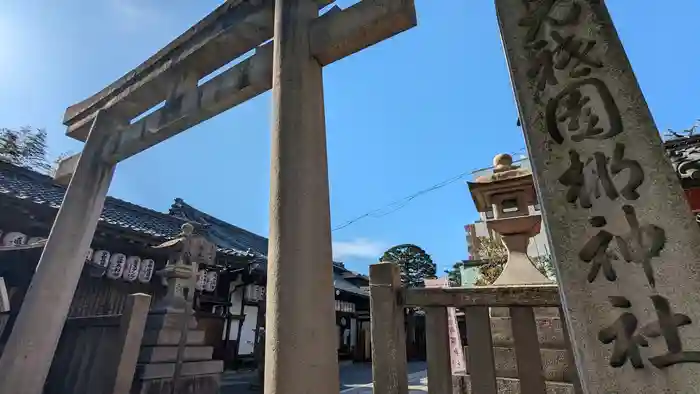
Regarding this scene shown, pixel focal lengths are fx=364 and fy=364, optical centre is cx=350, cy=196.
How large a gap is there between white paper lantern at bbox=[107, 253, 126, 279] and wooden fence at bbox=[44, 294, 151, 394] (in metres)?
3.70

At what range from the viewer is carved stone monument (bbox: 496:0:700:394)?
1217 millimetres

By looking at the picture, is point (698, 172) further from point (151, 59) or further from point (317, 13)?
point (151, 59)

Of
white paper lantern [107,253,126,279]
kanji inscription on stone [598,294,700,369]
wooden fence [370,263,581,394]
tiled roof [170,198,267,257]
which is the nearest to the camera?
kanji inscription on stone [598,294,700,369]

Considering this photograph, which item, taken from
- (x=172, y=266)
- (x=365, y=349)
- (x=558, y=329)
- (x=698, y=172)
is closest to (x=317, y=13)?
(x=558, y=329)

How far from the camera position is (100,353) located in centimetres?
457

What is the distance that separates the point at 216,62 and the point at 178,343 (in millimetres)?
3893

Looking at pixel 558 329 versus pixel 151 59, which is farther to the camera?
pixel 151 59

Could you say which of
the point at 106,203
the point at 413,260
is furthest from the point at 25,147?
the point at 413,260

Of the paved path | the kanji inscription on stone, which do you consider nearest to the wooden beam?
the kanji inscription on stone

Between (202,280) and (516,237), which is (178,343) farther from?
(202,280)

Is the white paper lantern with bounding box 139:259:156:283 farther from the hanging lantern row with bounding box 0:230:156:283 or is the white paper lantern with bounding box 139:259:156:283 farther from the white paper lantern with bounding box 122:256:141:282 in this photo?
the white paper lantern with bounding box 122:256:141:282

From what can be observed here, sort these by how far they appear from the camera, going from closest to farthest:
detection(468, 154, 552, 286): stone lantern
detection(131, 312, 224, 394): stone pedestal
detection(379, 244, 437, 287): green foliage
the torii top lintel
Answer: the torii top lintel, detection(468, 154, 552, 286): stone lantern, detection(131, 312, 224, 394): stone pedestal, detection(379, 244, 437, 287): green foliage

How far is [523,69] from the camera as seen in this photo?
71.4 inches

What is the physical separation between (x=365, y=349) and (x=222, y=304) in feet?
36.0
